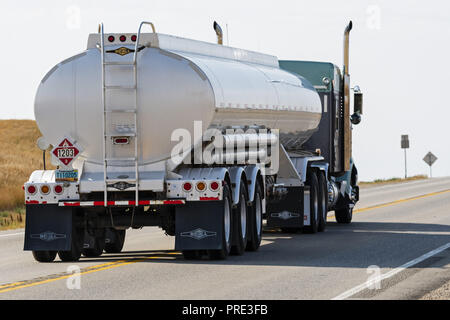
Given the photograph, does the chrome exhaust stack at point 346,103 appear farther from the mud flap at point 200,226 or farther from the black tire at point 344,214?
the mud flap at point 200,226

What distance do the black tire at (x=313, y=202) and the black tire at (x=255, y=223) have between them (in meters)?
3.78

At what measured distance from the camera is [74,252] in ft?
56.8

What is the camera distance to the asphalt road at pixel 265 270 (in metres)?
13.1

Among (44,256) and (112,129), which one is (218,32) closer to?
(112,129)

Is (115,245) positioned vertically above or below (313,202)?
below

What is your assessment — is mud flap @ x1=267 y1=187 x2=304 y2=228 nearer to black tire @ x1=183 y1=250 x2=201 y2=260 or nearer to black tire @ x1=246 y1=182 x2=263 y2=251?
black tire @ x1=246 y1=182 x2=263 y2=251

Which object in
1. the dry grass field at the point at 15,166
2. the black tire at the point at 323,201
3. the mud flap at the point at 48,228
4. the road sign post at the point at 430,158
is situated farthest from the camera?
the road sign post at the point at 430,158

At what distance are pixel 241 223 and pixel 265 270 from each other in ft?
8.79

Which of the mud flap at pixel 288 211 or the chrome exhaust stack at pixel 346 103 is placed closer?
the mud flap at pixel 288 211

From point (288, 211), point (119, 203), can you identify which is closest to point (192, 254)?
point (119, 203)

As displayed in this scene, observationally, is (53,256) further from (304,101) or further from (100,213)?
(304,101)

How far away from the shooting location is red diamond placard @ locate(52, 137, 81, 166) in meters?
16.8

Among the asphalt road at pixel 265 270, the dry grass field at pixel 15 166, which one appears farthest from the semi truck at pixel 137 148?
the dry grass field at pixel 15 166
